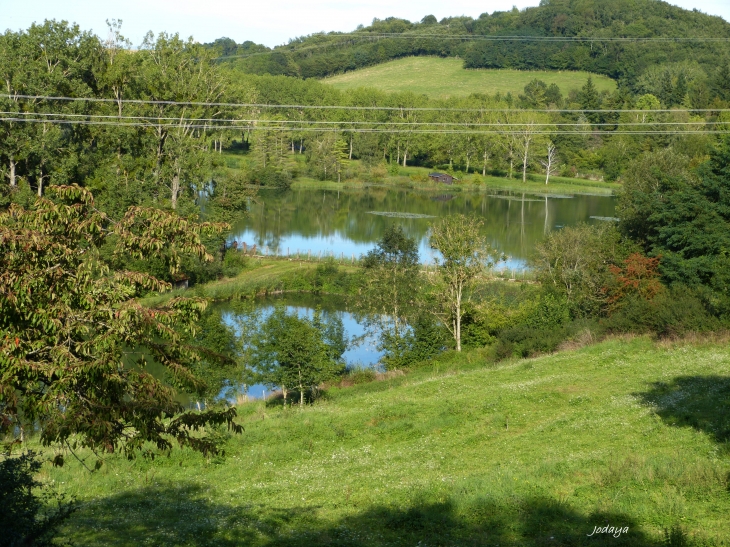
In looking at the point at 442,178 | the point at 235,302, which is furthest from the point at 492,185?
the point at 235,302

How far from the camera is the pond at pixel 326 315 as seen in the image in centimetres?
3541

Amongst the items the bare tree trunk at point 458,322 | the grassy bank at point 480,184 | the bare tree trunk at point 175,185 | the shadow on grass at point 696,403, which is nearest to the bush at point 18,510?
the shadow on grass at point 696,403

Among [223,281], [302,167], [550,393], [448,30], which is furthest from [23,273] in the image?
[448,30]

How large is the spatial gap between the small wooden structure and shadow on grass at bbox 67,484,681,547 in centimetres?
8483

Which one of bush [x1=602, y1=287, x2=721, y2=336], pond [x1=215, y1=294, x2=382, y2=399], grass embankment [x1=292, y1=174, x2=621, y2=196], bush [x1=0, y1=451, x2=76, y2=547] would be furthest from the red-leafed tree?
grass embankment [x1=292, y1=174, x2=621, y2=196]

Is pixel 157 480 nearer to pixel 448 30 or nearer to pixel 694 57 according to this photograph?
pixel 694 57

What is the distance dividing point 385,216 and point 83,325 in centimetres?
5996

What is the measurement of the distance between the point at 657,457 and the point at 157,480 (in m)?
9.48

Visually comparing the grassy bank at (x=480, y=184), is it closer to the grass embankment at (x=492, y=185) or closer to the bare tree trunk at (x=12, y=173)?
the grass embankment at (x=492, y=185)

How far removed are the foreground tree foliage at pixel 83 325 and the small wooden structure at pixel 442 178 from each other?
86.5m

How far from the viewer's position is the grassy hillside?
11.4m

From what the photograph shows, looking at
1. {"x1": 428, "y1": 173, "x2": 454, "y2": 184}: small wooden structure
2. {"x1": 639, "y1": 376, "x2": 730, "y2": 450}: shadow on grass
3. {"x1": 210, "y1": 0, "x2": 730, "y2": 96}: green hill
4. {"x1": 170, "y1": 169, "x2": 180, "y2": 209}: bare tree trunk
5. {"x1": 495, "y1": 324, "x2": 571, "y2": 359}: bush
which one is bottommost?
{"x1": 495, "y1": 324, "x2": 571, "y2": 359}: bush

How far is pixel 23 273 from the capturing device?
9531mm

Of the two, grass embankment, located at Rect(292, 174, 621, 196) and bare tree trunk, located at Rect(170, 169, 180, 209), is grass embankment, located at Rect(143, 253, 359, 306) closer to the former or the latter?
bare tree trunk, located at Rect(170, 169, 180, 209)
